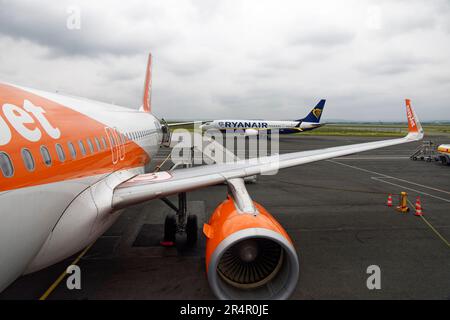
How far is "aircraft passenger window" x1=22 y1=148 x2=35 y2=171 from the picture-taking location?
13.6ft

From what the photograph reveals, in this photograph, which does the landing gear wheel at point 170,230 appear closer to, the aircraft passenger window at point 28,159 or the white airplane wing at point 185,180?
the white airplane wing at point 185,180

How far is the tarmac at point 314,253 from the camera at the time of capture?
6891 mm

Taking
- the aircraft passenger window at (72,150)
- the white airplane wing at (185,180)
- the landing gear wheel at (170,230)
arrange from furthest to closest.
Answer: the landing gear wheel at (170,230)
the white airplane wing at (185,180)
the aircraft passenger window at (72,150)

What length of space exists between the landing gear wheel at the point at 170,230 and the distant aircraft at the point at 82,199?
1948mm

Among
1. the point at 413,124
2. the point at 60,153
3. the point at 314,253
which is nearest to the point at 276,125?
the point at 413,124

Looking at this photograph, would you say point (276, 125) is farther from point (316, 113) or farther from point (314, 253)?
point (314, 253)

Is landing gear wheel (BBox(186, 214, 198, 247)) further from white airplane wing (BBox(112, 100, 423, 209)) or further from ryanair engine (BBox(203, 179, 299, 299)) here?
ryanair engine (BBox(203, 179, 299, 299))

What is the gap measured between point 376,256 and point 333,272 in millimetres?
1819

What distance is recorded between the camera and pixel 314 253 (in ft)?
29.2

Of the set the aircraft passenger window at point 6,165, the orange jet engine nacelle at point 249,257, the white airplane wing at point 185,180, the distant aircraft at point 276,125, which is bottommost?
the orange jet engine nacelle at point 249,257

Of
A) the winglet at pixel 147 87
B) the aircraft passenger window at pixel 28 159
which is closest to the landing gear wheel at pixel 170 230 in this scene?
the aircraft passenger window at pixel 28 159

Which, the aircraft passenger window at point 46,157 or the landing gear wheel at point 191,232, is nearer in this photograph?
the aircraft passenger window at point 46,157

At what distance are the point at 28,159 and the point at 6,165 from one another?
45 cm
